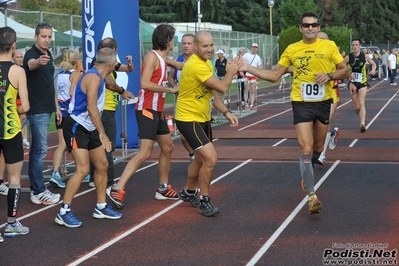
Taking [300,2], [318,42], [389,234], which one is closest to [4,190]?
[318,42]

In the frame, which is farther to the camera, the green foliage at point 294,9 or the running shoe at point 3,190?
the green foliage at point 294,9

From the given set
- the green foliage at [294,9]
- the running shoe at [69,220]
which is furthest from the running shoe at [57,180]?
the green foliage at [294,9]

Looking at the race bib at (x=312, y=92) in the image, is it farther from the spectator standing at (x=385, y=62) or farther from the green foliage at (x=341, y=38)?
the green foliage at (x=341, y=38)

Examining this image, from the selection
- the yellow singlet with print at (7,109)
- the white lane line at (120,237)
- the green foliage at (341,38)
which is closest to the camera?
the white lane line at (120,237)

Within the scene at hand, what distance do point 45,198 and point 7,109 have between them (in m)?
2.27

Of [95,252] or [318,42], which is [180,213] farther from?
[318,42]

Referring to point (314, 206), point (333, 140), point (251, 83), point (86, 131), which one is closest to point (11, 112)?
point (86, 131)

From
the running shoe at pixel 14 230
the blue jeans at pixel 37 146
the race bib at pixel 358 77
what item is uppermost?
the race bib at pixel 358 77

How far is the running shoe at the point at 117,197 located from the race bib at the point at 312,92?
2.45 meters

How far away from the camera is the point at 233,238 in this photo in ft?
26.1

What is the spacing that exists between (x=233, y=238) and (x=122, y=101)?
627cm

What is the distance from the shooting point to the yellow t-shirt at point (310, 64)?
943 cm

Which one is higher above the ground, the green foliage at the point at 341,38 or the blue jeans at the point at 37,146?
the green foliage at the point at 341,38

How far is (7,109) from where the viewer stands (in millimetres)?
8109
